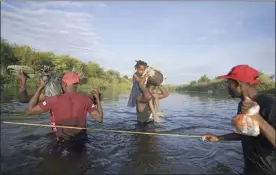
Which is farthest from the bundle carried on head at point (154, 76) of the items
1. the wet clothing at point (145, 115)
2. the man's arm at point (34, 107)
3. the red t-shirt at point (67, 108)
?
the man's arm at point (34, 107)

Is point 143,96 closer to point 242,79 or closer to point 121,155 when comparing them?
point 121,155

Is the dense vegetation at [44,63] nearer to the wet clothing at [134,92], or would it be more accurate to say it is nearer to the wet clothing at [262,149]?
the wet clothing at [134,92]

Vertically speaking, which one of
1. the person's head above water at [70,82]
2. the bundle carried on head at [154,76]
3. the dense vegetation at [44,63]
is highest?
the dense vegetation at [44,63]

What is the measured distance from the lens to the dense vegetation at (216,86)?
99.4ft

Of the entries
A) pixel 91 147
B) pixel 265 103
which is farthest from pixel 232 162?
pixel 91 147

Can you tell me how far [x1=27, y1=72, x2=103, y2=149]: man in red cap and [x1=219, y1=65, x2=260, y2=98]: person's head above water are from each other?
9.93 ft

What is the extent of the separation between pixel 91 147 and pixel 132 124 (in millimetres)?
3491

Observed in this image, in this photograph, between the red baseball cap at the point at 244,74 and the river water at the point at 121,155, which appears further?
the river water at the point at 121,155

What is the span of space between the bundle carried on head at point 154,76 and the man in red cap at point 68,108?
335 centimetres

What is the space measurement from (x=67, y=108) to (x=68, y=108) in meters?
0.02

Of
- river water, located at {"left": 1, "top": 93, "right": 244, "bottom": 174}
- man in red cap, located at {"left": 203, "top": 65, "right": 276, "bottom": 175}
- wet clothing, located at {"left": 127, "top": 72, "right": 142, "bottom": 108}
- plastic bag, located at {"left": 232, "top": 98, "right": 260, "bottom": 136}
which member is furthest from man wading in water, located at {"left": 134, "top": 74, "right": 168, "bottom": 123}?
plastic bag, located at {"left": 232, "top": 98, "right": 260, "bottom": 136}

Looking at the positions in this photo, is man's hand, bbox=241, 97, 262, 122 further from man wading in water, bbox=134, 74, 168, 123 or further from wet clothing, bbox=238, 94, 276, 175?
man wading in water, bbox=134, 74, 168, 123

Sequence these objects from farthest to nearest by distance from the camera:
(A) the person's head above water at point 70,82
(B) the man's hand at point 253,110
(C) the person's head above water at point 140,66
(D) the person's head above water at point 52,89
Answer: (C) the person's head above water at point 140,66 → (D) the person's head above water at point 52,89 → (A) the person's head above water at point 70,82 → (B) the man's hand at point 253,110

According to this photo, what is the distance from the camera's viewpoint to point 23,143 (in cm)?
630
